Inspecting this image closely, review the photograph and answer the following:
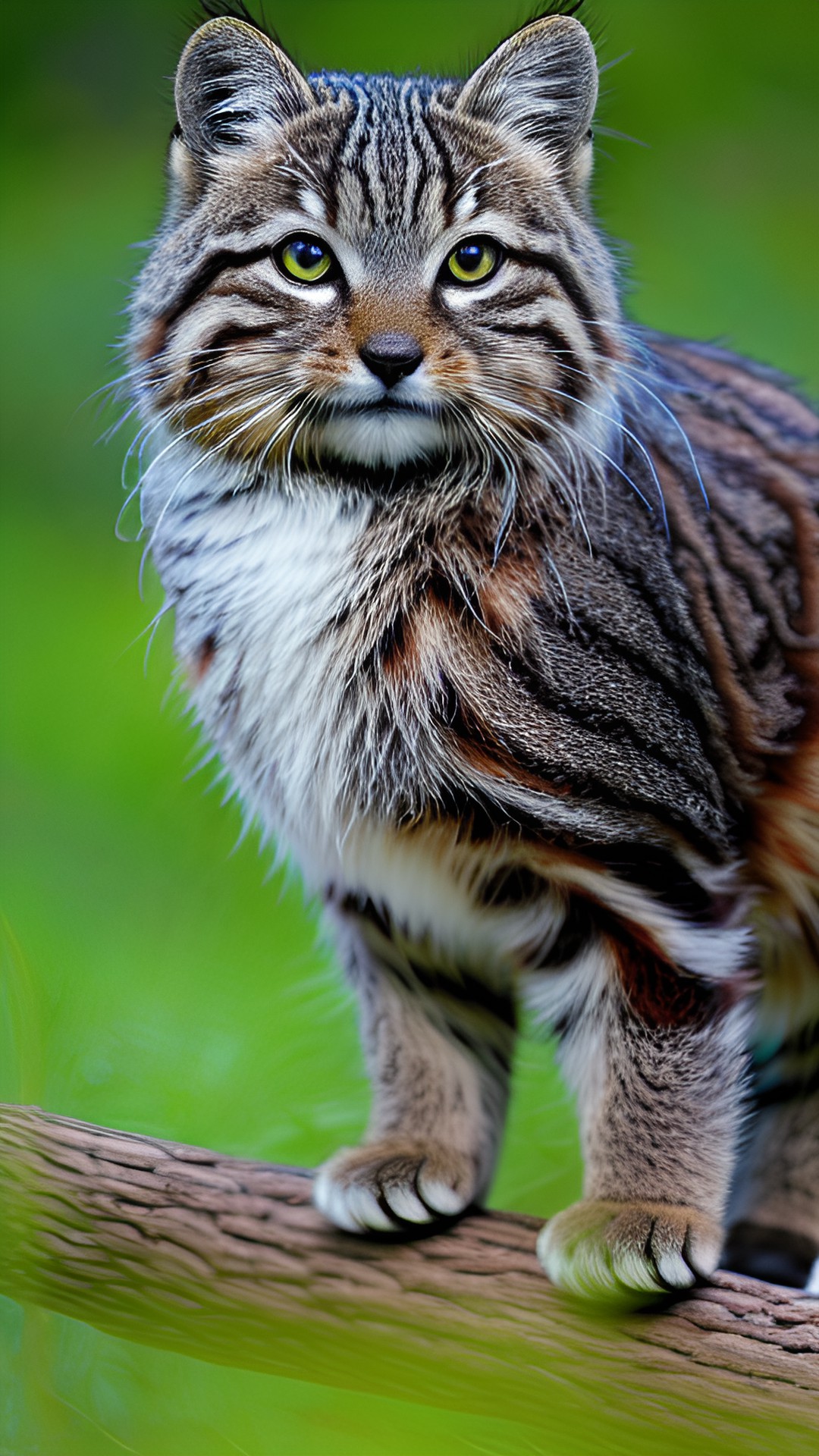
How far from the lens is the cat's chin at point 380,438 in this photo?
1.14 metres

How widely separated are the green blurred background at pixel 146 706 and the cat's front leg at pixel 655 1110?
192mm

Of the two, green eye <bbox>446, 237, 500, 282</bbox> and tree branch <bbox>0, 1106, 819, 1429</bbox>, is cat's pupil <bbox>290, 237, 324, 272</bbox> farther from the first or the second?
tree branch <bbox>0, 1106, 819, 1429</bbox>

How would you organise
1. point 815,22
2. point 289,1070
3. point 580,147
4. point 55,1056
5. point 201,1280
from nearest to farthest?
1. point 580,147
2. point 201,1280
3. point 55,1056
4. point 815,22
5. point 289,1070

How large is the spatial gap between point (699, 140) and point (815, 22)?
276 mm

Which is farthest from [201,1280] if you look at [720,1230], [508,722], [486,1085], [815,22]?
[815,22]

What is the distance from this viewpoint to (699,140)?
1.94 m

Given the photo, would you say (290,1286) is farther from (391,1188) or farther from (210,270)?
(210,270)

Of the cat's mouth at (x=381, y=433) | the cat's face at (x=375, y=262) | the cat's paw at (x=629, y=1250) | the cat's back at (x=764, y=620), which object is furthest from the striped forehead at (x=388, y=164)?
the cat's paw at (x=629, y=1250)

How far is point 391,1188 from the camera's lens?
4.52 ft

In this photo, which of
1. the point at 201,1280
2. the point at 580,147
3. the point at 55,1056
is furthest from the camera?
the point at 55,1056

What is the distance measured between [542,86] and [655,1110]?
888 mm

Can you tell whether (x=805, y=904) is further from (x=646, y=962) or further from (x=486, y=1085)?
(x=486, y=1085)

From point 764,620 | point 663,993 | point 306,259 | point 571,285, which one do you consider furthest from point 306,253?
point 663,993

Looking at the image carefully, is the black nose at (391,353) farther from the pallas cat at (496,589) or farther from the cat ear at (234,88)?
the cat ear at (234,88)
